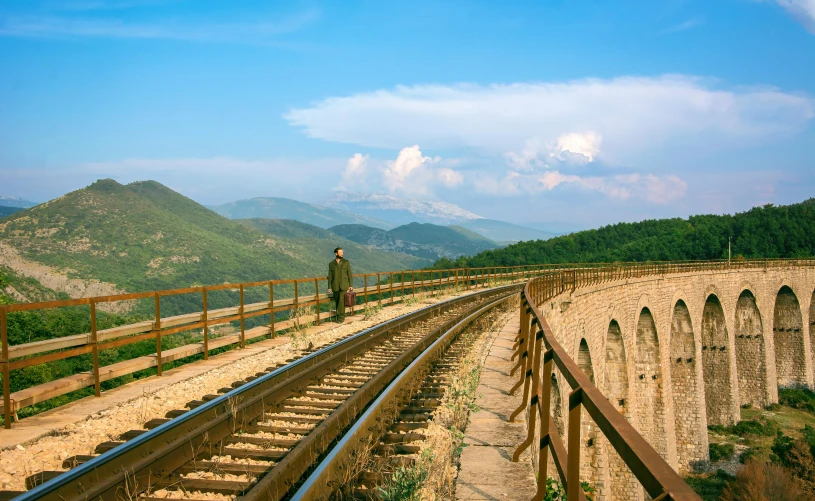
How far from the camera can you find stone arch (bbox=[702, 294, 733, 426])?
4856 centimetres

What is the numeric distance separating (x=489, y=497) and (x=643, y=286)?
37.2m

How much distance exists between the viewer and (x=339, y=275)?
16672 mm

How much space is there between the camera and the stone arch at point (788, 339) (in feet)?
189

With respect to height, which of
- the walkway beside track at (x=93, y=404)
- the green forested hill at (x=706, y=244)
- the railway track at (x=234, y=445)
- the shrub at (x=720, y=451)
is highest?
the green forested hill at (x=706, y=244)

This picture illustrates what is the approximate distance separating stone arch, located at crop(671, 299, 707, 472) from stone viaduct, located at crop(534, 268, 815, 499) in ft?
0.22

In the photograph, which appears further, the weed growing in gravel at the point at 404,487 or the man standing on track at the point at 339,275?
the man standing on track at the point at 339,275

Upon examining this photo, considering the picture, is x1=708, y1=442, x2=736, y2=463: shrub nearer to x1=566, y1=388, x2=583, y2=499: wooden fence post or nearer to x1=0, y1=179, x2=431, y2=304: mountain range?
x1=566, y1=388, x2=583, y2=499: wooden fence post

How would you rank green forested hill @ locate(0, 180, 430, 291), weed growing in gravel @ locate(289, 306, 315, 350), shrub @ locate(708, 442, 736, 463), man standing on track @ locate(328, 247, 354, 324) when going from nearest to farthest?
weed growing in gravel @ locate(289, 306, 315, 350) < man standing on track @ locate(328, 247, 354, 324) < shrub @ locate(708, 442, 736, 463) < green forested hill @ locate(0, 180, 430, 291)

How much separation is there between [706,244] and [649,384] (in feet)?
244

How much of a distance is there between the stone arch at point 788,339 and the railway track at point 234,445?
60.8 m

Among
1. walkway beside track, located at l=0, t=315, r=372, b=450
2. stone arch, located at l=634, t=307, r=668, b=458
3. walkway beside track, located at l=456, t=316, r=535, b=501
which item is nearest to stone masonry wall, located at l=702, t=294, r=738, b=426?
stone arch, located at l=634, t=307, r=668, b=458

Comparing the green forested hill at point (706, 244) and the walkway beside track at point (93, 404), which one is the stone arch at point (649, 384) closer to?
the walkway beside track at point (93, 404)

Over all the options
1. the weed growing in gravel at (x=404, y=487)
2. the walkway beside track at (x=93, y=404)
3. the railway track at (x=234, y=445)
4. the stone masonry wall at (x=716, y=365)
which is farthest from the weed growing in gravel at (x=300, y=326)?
the stone masonry wall at (x=716, y=365)

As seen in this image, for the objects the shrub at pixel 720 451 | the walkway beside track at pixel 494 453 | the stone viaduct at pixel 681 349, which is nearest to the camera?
the walkway beside track at pixel 494 453
